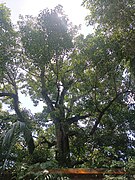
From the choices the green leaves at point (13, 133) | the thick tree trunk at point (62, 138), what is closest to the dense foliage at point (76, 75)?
the thick tree trunk at point (62, 138)

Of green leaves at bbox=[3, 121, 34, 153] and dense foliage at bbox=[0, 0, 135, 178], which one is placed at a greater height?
dense foliage at bbox=[0, 0, 135, 178]

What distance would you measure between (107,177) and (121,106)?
6611 mm

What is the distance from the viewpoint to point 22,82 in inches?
421

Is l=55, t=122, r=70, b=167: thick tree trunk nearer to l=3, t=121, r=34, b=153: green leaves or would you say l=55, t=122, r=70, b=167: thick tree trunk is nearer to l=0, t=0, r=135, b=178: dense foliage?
l=0, t=0, r=135, b=178: dense foliage

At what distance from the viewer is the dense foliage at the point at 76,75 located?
245 inches

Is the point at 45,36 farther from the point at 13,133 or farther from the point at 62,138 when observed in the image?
the point at 13,133

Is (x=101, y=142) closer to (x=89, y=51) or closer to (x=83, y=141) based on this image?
(x=83, y=141)

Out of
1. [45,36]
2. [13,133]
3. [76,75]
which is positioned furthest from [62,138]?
[13,133]

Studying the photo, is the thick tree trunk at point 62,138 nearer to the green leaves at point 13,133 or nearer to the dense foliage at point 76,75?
the dense foliage at point 76,75

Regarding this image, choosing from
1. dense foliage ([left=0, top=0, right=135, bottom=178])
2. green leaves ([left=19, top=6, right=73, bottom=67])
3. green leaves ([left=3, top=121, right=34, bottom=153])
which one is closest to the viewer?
green leaves ([left=3, top=121, right=34, bottom=153])

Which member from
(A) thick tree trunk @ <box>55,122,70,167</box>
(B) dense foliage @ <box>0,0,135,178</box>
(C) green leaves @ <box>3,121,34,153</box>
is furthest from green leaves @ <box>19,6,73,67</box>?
(C) green leaves @ <box>3,121,34,153</box>

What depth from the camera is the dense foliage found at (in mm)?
6215

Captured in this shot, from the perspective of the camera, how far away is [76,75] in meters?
8.54

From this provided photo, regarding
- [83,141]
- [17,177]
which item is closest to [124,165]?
[17,177]
